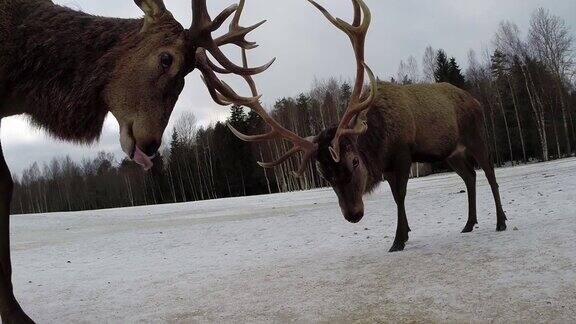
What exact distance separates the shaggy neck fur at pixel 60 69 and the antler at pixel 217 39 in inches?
15.9

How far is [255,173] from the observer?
5394 cm

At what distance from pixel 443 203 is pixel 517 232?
228 inches

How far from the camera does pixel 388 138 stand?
620cm

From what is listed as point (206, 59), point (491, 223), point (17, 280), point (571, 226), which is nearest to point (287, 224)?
point (491, 223)

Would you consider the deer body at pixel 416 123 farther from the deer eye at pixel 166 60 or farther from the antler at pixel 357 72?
the deer eye at pixel 166 60

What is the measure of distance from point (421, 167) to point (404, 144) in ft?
124

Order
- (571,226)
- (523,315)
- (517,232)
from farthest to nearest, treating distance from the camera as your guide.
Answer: (517,232) < (571,226) < (523,315)

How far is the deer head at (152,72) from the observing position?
115 inches

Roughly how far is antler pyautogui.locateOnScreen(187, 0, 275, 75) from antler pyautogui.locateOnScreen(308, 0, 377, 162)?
5.46ft

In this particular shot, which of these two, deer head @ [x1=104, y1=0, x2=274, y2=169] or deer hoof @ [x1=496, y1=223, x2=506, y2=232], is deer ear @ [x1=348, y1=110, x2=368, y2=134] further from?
deer head @ [x1=104, y1=0, x2=274, y2=169]

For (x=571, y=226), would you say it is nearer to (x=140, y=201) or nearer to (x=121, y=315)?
(x=121, y=315)

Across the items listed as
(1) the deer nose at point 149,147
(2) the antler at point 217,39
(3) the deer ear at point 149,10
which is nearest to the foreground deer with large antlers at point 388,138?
(2) the antler at point 217,39

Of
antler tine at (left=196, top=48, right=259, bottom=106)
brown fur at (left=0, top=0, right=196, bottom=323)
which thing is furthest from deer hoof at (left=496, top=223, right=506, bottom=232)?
brown fur at (left=0, top=0, right=196, bottom=323)

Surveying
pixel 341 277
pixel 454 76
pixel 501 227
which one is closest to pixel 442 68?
pixel 454 76
